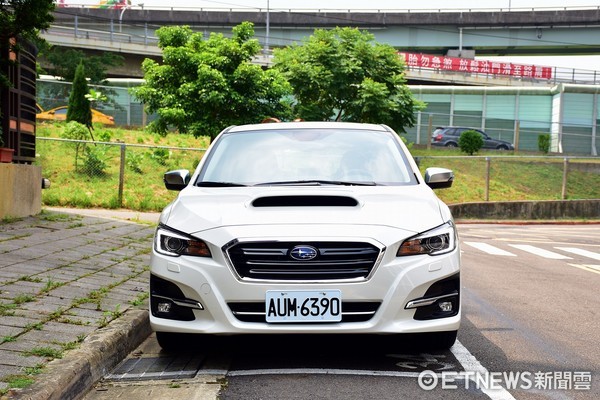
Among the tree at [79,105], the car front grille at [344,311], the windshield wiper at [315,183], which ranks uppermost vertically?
the tree at [79,105]

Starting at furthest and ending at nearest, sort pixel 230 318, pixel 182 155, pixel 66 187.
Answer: pixel 182 155
pixel 66 187
pixel 230 318

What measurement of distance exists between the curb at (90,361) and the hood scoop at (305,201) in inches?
53.1

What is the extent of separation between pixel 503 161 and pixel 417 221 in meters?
25.6

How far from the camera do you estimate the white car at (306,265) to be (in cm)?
482

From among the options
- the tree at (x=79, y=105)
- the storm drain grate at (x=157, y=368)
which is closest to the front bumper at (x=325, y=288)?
the storm drain grate at (x=157, y=368)

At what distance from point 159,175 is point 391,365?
17565 mm

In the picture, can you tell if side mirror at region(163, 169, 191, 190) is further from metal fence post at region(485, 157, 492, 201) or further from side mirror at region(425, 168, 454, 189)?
metal fence post at region(485, 157, 492, 201)

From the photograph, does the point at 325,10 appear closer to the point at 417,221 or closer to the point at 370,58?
the point at 370,58

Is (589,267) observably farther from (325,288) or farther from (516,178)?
(516,178)

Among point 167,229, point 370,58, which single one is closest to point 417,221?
point 167,229

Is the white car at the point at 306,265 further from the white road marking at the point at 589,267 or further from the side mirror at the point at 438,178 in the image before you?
the white road marking at the point at 589,267

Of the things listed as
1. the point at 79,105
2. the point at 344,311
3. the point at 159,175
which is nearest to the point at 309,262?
the point at 344,311

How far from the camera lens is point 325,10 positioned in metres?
66.0

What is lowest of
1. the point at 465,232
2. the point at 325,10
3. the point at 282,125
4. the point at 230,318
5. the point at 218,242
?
the point at 465,232
